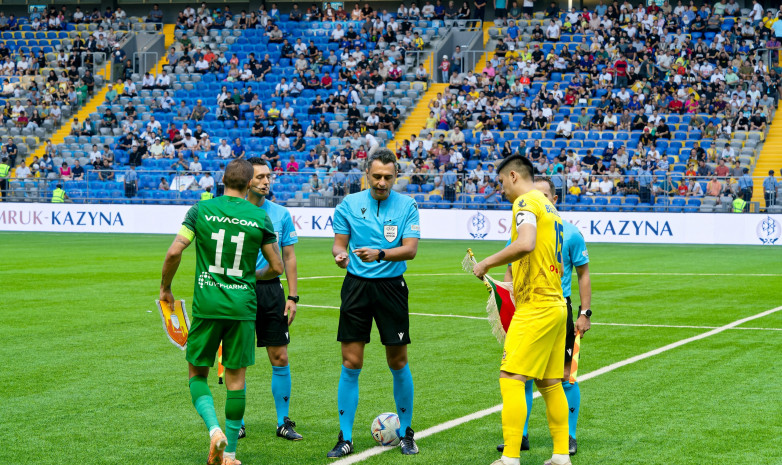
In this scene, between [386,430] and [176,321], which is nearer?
[176,321]

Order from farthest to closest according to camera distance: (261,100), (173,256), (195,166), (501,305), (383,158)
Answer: (261,100)
(195,166)
(383,158)
(501,305)
(173,256)

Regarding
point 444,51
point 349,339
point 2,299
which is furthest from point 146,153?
point 349,339

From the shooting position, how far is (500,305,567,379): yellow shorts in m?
6.27

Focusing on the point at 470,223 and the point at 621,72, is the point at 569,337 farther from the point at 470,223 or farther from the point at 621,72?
the point at 621,72

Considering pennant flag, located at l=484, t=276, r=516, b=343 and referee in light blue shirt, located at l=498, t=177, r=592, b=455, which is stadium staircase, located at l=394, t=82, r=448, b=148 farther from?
pennant flag, located at l=484, t=276, r=516, b=343

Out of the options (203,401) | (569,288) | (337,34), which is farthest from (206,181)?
(203,401)

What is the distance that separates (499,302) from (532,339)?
545 mm

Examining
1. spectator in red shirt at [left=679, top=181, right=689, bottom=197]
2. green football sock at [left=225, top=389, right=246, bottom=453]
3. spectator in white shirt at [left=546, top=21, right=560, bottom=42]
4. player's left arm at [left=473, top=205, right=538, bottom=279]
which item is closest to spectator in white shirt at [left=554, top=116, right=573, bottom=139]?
spectator in red shirt at [left=679, top=181, right=689, bottom=197]

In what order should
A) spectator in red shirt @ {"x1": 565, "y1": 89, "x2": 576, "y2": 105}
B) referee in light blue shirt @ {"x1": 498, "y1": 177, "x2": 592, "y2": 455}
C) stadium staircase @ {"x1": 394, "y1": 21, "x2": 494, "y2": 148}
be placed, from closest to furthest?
referee in light blue shirt @ {"x1": 498, "y1": 177, "x2": 592, "y2": 455}, spectator in red shirt @ {"x1": 565, "y1": 89, "x2": 576, "y2": 105}, stadium staircase @ {"x1": 394, "y1": 21, "x2": 494, "y2": 148}

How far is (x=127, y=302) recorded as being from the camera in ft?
52.5

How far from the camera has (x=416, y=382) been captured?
9766mm

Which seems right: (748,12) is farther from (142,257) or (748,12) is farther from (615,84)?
(142,257)

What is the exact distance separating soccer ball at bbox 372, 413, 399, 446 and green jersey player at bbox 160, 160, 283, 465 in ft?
3.64

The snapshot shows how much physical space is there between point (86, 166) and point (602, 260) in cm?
2286
